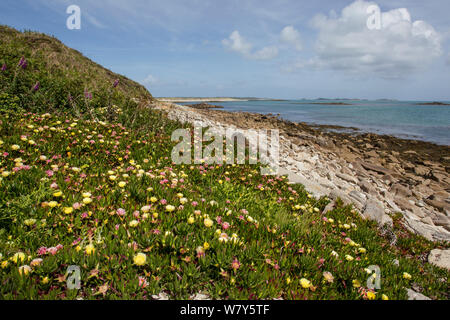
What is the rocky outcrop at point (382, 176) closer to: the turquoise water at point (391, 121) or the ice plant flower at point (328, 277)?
the ice plant flower at point (328, 277)

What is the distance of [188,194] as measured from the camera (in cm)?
399

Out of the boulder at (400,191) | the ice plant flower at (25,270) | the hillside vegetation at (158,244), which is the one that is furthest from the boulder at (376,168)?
the ice plant flower at (25,270)

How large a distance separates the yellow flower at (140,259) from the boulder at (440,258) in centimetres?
527

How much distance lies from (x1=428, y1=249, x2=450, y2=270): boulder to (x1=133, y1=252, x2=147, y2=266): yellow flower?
527 cm

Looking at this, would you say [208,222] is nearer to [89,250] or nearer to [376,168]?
[89,250]

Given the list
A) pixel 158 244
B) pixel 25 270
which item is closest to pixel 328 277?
pixel 158 244

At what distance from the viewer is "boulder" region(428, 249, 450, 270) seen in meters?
4.28

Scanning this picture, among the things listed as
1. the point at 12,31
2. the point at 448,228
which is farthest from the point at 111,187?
the point at 12,31

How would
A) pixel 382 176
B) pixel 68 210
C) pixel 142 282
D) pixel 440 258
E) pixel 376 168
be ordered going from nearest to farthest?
pixel 142 282, pixel 68 210, pixel 440 258, pixel 382 176, pixel 376 168

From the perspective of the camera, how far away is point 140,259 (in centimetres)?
221

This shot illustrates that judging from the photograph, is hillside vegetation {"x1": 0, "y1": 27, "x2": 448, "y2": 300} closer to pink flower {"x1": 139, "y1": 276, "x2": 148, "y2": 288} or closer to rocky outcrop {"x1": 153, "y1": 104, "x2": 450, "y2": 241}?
pink flower {"x1": 139, "y1": 276, "x2": 148, "y2": 288}

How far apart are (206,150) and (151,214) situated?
4.89 meters

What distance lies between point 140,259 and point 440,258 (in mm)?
5625
